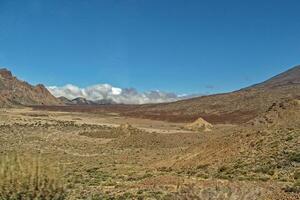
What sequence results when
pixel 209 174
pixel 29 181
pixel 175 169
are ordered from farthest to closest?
pixel 175 169, pixel 209 174, pixel 29 181

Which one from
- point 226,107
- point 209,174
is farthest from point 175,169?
point 226,107

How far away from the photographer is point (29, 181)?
1121 centimetres

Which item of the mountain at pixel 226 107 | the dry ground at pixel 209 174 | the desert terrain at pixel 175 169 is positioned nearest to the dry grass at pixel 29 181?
the desert terrain at pixel 175 169

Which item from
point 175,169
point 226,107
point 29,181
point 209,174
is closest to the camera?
point 29,181

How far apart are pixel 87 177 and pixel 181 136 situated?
1157 inches

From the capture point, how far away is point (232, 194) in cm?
1002

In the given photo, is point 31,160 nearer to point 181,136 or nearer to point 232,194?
point 232,194

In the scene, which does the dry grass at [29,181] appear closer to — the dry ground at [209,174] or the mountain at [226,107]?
the dry ground at [209,174]

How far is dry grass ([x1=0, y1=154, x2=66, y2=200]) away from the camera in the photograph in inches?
440

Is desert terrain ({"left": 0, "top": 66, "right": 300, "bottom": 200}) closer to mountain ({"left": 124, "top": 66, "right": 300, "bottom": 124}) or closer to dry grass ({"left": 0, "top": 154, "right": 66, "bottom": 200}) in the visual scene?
dry grass ({"left": 0, "top": 154, "right": 66, "bottom": 200})

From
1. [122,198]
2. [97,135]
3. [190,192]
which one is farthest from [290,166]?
[97,135]

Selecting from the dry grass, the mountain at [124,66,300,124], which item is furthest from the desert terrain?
the mountain at [124,66,300,124]

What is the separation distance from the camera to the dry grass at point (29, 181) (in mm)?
11172

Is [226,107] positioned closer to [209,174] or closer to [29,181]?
[209,174]
